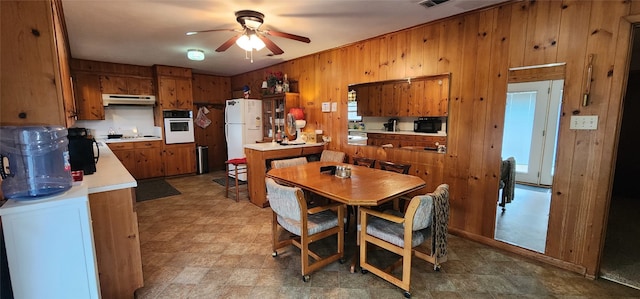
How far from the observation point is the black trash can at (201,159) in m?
6.12

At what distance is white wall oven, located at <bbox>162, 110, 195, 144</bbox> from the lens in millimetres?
5520

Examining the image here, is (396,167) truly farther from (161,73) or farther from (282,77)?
(161,73)

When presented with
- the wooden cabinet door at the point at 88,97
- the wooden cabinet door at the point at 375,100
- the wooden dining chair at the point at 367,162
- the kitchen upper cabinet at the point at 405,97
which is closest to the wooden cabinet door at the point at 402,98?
the kitchen upper cabinet at the point at 405,97

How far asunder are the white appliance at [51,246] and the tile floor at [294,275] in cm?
70

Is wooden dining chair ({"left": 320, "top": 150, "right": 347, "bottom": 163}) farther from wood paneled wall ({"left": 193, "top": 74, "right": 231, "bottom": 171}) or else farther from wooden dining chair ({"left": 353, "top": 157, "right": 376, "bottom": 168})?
wood paneled wall ({"left": 193, "top": 74, "right": 231, "bottom": 171})

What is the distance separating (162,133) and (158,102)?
640 mm

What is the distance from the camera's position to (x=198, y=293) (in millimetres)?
1994

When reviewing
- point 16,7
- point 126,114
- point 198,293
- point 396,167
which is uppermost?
point 16,7

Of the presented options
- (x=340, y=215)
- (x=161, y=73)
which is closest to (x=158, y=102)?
(x=161, y=73)

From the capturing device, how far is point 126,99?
5145mm

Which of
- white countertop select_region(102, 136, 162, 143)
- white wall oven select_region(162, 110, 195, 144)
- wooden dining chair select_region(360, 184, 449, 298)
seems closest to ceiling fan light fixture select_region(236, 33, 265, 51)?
wooden dining chair select_region(360, 184, 449, 298)

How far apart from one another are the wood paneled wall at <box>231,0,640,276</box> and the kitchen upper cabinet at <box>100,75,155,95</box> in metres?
4.45

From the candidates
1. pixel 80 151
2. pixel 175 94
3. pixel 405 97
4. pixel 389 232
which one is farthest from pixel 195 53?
pixel 389 232

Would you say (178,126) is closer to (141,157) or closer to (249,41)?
(141,157)
